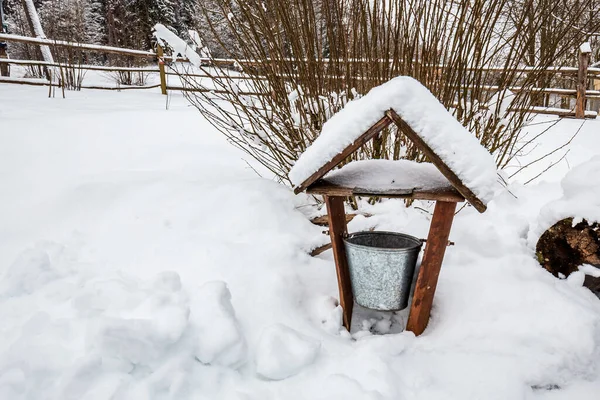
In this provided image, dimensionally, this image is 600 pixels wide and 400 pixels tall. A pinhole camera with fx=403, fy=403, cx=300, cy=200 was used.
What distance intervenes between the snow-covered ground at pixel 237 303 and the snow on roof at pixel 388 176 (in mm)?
633

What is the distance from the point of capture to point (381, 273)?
1.92 meters

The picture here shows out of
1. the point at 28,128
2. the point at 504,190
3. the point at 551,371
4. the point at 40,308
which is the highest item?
the point at 28,128

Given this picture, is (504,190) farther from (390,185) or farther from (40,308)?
(40,308)

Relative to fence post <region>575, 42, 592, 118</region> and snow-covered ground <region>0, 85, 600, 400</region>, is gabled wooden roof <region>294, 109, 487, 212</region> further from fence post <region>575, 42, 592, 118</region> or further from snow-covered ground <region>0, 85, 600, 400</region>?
fence post <region>575, 42, 592, 118</region>

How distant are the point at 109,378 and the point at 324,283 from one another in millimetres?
1184

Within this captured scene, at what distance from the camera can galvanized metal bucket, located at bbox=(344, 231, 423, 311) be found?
190 cm

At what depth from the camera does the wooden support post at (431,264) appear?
5.88 ft

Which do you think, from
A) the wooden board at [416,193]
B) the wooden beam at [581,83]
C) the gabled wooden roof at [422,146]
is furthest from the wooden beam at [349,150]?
the wooden beam at [581,83]

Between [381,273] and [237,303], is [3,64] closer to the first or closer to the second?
[237,303]

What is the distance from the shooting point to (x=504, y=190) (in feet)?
9.66

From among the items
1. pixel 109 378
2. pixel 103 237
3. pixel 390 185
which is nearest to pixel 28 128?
pixel 103 237

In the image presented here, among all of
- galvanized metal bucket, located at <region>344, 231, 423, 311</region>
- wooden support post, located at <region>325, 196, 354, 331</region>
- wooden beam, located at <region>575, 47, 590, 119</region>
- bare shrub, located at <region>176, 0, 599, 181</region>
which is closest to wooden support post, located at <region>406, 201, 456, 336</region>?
galvanized metal bucket, located at <region>344, 231, 423, 311</region>

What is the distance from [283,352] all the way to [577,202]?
1.79 meters

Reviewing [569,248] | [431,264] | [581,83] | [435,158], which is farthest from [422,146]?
[581,83]
